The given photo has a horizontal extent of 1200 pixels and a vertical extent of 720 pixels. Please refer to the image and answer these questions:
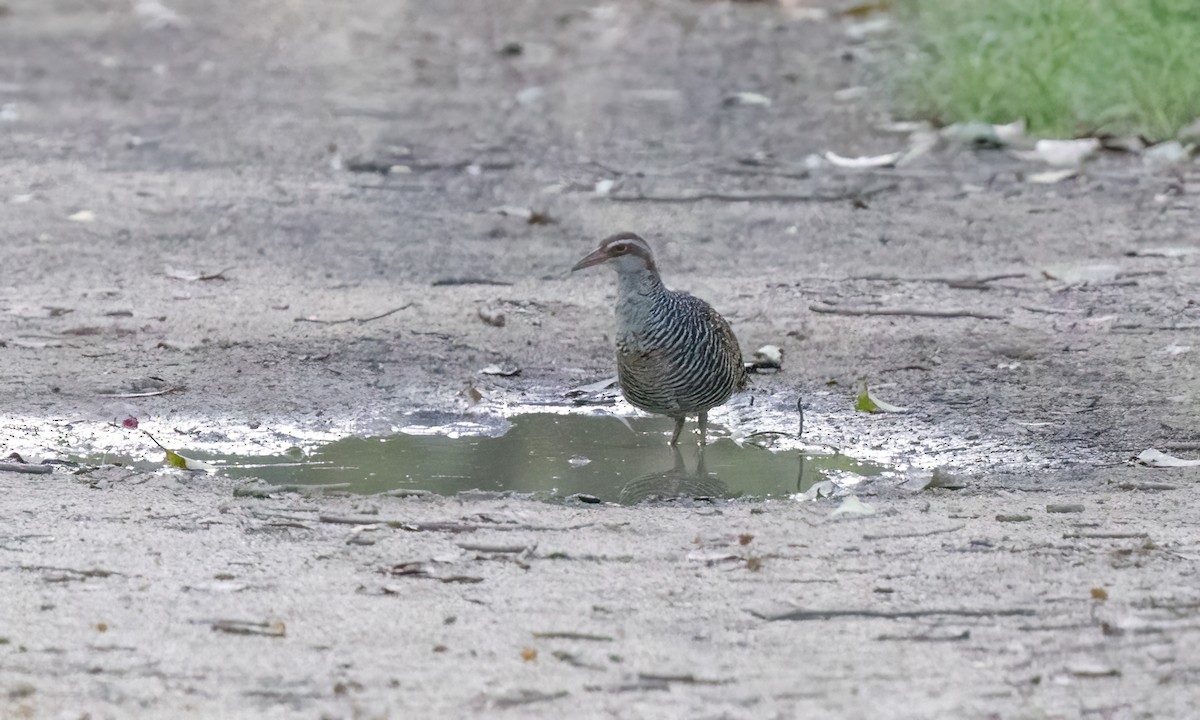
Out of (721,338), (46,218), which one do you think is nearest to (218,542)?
(721,338)

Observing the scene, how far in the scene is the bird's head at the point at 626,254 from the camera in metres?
6.38

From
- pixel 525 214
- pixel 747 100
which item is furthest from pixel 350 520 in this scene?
pixel 747 100

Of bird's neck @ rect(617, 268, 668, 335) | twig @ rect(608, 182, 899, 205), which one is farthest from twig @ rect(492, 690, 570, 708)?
twig @ rect(608, 182, 899, 205)

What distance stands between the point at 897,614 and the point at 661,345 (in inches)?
79.2

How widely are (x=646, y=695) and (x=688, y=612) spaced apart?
1.82 ft

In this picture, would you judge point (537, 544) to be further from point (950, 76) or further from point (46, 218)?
point (950, 76)

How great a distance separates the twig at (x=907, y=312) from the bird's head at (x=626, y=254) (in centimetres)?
158

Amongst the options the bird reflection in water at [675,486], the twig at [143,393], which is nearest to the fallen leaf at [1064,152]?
the bird reflection in water at [675,486]

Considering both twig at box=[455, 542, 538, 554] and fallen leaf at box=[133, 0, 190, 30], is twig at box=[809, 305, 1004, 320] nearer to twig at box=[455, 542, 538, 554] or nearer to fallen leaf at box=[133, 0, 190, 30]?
twig at box=[455, 542, 538, 554]

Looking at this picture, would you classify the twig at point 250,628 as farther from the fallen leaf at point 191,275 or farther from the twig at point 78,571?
the fallen leaf at point 191,275

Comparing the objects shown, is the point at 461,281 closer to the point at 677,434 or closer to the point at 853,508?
the point at 677,434

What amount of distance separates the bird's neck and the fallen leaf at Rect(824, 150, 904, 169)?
4.13 meters

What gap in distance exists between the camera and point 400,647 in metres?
4.27

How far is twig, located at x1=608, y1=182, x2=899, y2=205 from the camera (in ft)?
31.2
